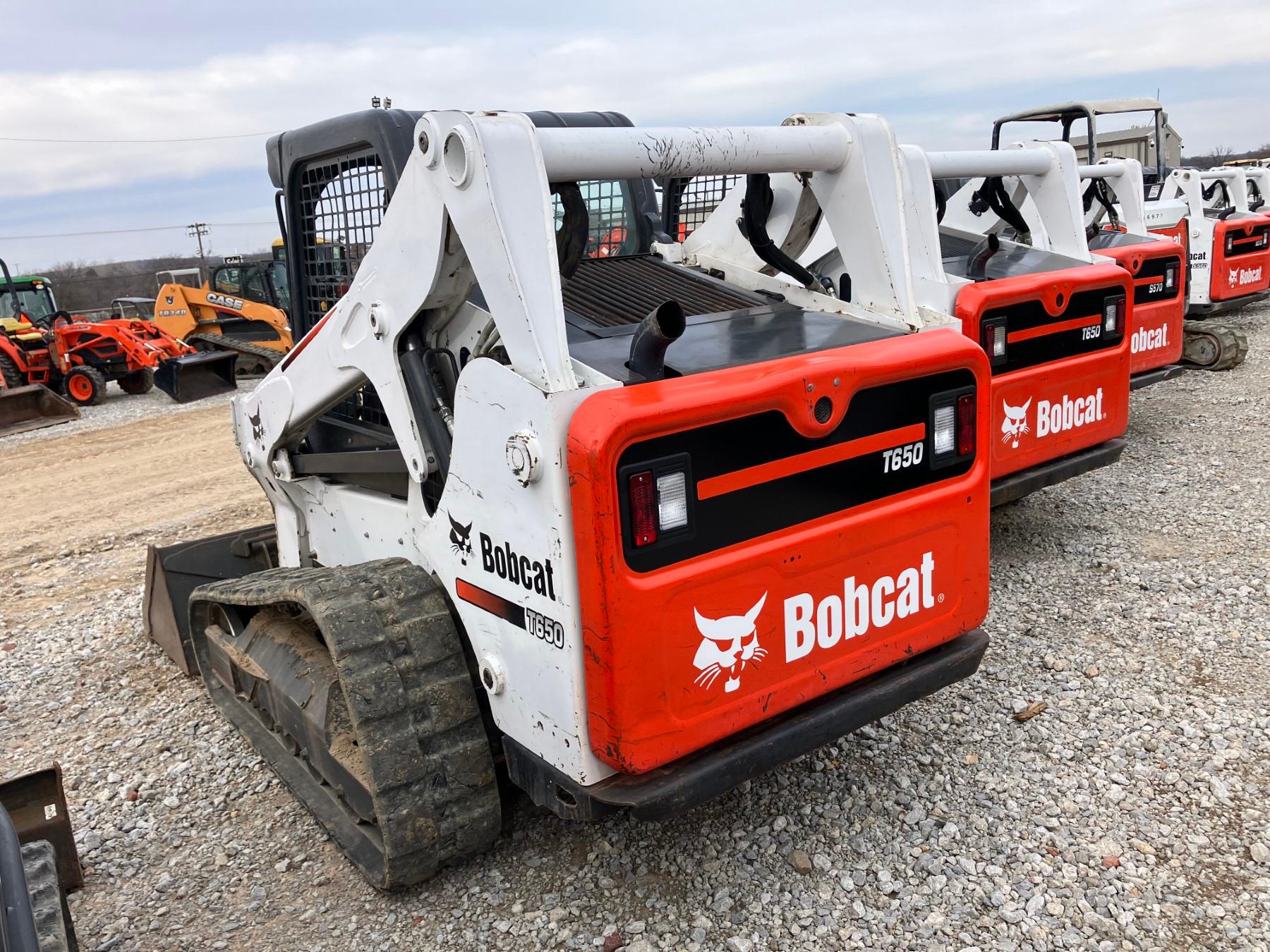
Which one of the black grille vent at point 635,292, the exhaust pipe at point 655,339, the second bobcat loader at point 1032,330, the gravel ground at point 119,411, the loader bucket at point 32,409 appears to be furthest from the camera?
the loader bucket at point 32,409

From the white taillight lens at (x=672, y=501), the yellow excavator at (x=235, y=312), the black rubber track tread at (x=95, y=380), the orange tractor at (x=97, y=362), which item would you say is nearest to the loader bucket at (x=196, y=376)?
the orange tractor at (x=97, y=362)

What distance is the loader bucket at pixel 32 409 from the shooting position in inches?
524

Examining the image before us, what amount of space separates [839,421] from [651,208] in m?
1.89

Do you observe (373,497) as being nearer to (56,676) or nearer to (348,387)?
(348,387)

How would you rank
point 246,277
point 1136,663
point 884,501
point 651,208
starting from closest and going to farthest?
point 884,501
point 1136,663
point 651,208
point 246,277

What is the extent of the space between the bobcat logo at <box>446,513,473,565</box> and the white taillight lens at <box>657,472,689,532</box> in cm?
55

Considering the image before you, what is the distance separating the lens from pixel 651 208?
157 inches

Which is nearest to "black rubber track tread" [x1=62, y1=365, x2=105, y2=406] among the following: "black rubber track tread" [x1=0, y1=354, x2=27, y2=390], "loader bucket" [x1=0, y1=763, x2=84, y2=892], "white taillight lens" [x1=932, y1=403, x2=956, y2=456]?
"black rubber track tread" [x1=0, y1=354, x2=27, y2=390]

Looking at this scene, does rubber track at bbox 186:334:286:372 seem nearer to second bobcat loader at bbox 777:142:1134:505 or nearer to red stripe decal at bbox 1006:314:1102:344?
second bobcat loader at bbox 777:142:1134:505

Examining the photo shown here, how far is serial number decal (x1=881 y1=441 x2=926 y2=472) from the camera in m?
2.55

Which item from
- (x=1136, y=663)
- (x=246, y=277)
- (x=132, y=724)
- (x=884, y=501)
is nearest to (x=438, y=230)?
(x=884, y=501)

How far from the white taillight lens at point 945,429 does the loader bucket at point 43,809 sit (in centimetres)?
258

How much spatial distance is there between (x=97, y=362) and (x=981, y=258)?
1411 centimetres

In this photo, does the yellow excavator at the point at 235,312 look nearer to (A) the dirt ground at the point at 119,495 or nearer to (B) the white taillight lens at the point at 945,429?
(A) the dirt ground at the point at 119,495
